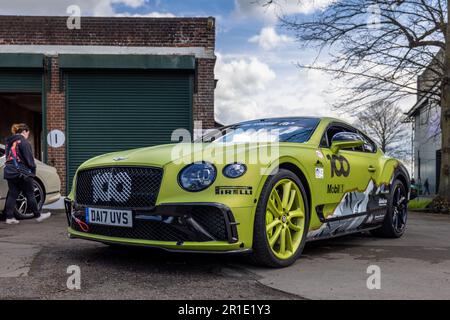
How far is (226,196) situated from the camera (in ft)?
12.5

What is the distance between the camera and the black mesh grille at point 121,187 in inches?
156

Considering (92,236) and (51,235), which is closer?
(92,236)

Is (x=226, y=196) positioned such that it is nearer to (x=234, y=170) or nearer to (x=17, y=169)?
(x=234, y=170)

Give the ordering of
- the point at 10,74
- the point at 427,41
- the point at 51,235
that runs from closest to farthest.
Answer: the point at 51,235 → the point at 10,74 → the point at 427,41

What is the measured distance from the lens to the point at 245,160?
13.1 feet

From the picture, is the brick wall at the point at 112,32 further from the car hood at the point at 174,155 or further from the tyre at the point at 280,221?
the tyre at the point at 280,221

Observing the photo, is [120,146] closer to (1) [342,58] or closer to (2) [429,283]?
(1) [342,58]

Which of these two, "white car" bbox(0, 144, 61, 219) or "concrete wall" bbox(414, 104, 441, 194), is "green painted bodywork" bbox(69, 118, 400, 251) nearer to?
"white car" bbox(0, 144, 61, 219)

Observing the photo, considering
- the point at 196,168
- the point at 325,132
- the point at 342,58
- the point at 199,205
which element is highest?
the point at 342,58

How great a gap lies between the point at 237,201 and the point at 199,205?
0.96 feet

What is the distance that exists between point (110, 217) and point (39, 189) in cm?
545

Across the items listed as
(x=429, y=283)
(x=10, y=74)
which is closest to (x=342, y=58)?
(x=10, y=74)

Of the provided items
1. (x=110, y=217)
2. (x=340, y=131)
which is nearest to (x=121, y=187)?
(x=110, y=217)

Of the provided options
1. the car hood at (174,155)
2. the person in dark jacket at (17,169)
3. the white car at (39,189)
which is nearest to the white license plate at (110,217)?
the car hood at (174,155)
